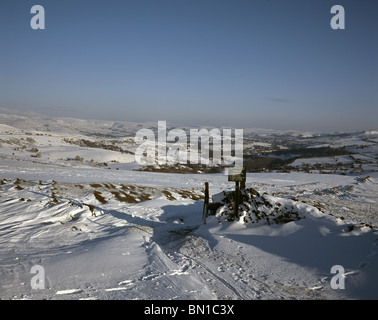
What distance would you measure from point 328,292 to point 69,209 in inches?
393

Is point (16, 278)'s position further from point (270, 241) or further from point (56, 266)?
point (270, 241)

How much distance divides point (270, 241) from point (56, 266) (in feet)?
21.4

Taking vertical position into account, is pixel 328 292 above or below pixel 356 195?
above

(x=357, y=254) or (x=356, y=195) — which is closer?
(x=357, y=254)

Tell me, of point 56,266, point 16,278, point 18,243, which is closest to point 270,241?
point 56,266

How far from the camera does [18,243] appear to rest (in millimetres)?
7414

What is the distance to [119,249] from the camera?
23.9 feet

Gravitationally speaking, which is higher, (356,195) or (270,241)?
(270,241)
